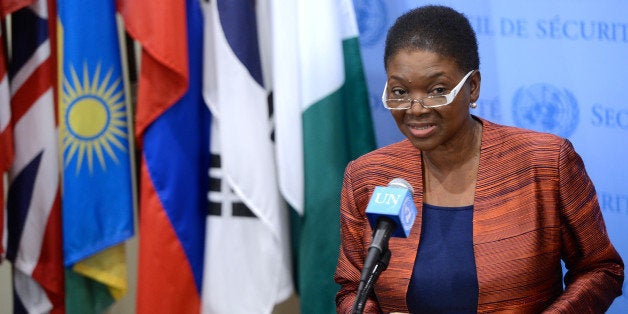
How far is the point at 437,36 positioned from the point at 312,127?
902 millimetres

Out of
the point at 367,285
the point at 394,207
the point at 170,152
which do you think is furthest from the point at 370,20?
the point at 367,285

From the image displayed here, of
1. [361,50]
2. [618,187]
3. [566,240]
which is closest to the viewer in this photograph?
[566,240]

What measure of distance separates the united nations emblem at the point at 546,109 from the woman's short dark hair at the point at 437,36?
0.82 metres

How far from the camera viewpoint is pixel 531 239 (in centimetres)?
190

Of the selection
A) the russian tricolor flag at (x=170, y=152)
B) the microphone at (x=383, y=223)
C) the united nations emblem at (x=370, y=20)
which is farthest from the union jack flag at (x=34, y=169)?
the microphone at (x=383, y=223)

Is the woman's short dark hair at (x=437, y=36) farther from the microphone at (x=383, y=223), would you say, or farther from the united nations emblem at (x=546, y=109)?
the united nations emblem at (x=546, y=109)

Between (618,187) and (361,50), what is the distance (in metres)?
0.92

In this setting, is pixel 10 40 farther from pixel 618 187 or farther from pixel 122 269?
pixel 618 187

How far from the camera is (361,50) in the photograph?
3045mm

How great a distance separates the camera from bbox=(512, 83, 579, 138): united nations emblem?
107 inches

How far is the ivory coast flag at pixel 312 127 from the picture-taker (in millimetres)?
2781

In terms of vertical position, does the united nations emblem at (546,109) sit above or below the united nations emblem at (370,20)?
below

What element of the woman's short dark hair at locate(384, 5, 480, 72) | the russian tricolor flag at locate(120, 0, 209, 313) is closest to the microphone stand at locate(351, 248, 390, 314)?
the woman's short dark hair at locate(384, 5, 480, 72)

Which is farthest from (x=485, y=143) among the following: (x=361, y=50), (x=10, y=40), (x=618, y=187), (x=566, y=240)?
(x=10, y=40)
